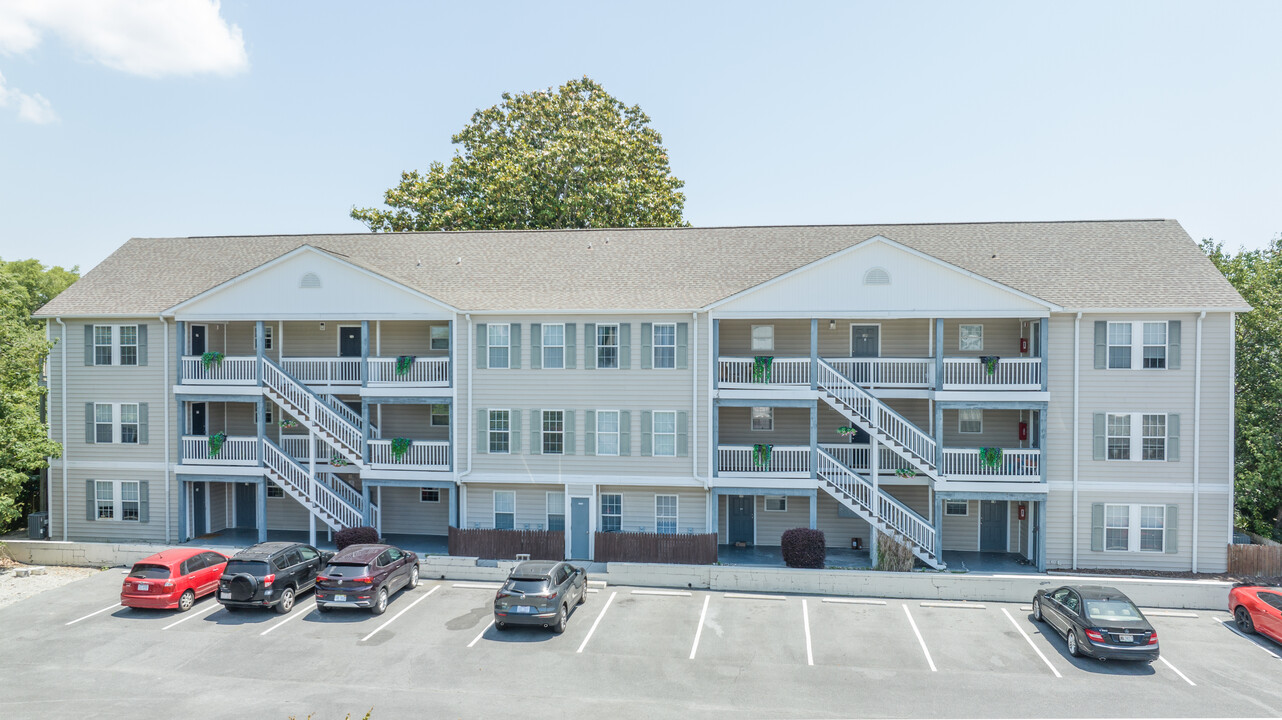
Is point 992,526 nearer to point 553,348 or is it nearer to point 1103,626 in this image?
point 1103,626

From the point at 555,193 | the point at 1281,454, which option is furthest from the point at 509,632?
the point at 555,193

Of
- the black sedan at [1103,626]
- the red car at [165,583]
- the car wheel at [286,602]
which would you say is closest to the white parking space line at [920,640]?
the black sedan at [1103,626]

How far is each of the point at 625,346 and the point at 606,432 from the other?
2806 mm

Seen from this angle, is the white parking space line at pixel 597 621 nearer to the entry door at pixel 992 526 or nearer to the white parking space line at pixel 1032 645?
the white parking space line at pixel 1032 645

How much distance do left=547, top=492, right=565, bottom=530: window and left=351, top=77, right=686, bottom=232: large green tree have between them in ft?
64.6

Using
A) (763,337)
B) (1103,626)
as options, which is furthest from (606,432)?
(1103,626)

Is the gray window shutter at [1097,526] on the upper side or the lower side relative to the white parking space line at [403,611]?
upper

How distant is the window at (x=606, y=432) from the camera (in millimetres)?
23719

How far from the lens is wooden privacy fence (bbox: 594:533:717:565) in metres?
22.4

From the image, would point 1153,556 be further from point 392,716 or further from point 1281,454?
point 392,716

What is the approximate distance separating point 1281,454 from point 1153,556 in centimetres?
675

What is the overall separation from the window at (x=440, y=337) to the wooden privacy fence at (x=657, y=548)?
8441 mm

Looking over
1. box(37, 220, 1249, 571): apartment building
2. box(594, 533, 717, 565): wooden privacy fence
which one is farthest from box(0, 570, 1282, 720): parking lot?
box(37, 220, 1249, 571): apartment building

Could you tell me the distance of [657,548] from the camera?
22.6 m
